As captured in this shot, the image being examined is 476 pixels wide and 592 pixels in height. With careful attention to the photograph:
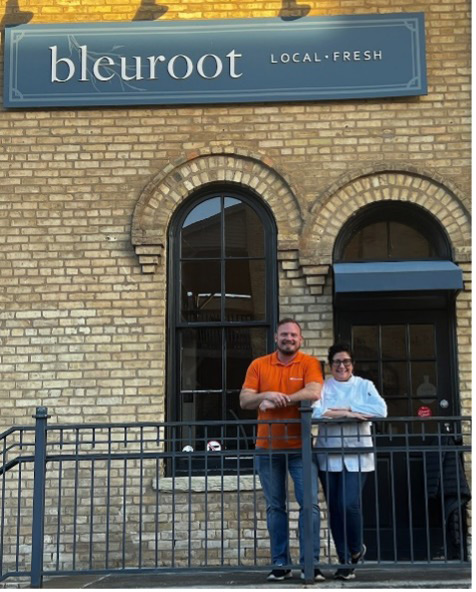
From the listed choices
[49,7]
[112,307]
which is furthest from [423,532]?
[49,7]

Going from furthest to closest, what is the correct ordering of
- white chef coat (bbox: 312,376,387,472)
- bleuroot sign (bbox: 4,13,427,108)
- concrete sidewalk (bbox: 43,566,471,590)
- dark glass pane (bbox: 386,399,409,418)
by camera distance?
bleuroot sign (bbox: 4,13,427,108), dark glass pane (bbox: 386,399,409,418), white chef coat (bbox: 312,376,387,472), concrete sidewalk (bbox: 43,566,471,590)

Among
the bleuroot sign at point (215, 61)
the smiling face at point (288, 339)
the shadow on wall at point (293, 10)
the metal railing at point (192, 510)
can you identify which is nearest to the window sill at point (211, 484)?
the metal railing at point (192, 510)

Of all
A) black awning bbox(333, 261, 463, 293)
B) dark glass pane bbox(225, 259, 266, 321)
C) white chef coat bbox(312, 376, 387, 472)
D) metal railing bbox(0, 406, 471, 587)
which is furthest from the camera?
dark glass pane bbox(225, 259, 266, 321)

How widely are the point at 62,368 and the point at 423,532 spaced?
3538 mm

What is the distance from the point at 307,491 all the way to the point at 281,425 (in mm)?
568

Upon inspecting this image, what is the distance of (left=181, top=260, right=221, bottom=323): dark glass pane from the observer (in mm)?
8773

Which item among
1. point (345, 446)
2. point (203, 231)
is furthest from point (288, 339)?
point (203, 231)

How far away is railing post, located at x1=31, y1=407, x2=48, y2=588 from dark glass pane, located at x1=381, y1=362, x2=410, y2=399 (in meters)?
3.34

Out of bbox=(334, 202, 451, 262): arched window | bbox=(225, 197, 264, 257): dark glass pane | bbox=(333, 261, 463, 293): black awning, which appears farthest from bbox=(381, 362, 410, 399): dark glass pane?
bbox=(225, 197, 264, 257): dark glass pane

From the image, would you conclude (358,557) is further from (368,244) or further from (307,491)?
(368,244)

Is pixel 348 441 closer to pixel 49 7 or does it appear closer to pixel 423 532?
pixel 423 532

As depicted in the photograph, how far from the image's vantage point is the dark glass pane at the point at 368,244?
8.81 m

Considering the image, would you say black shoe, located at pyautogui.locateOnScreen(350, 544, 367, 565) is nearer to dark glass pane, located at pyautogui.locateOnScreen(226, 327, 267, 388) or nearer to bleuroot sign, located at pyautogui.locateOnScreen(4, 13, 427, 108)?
dark glass pane, located at pyautogui.locateOnScreen(226, 327, 267, 388)

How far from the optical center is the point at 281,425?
6672 mm
